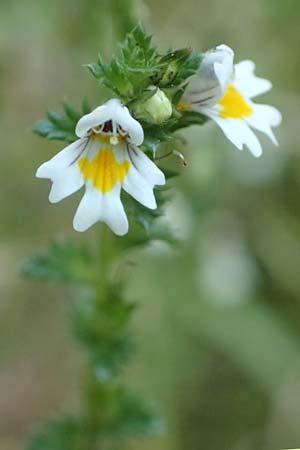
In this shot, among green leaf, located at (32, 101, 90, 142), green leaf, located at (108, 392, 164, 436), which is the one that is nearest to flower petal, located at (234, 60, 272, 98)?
green leaf, located at (32, 101, 90, 142)

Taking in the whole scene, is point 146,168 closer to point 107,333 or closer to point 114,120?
point 114,120

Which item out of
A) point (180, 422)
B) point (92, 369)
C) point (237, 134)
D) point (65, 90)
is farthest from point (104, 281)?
point (65, 90)

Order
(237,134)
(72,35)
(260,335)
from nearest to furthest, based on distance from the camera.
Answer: (237,134) < (260,335) < (72,35)

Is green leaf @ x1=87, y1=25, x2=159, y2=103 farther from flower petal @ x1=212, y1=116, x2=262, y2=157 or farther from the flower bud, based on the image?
flower petal @ x1=212, y1=116, x2=262, y2=157

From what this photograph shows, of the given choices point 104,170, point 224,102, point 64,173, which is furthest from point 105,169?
point 224,102

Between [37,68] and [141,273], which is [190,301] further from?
[37,68]

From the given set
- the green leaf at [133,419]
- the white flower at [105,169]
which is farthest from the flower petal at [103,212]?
the green leaf at [133,419]
